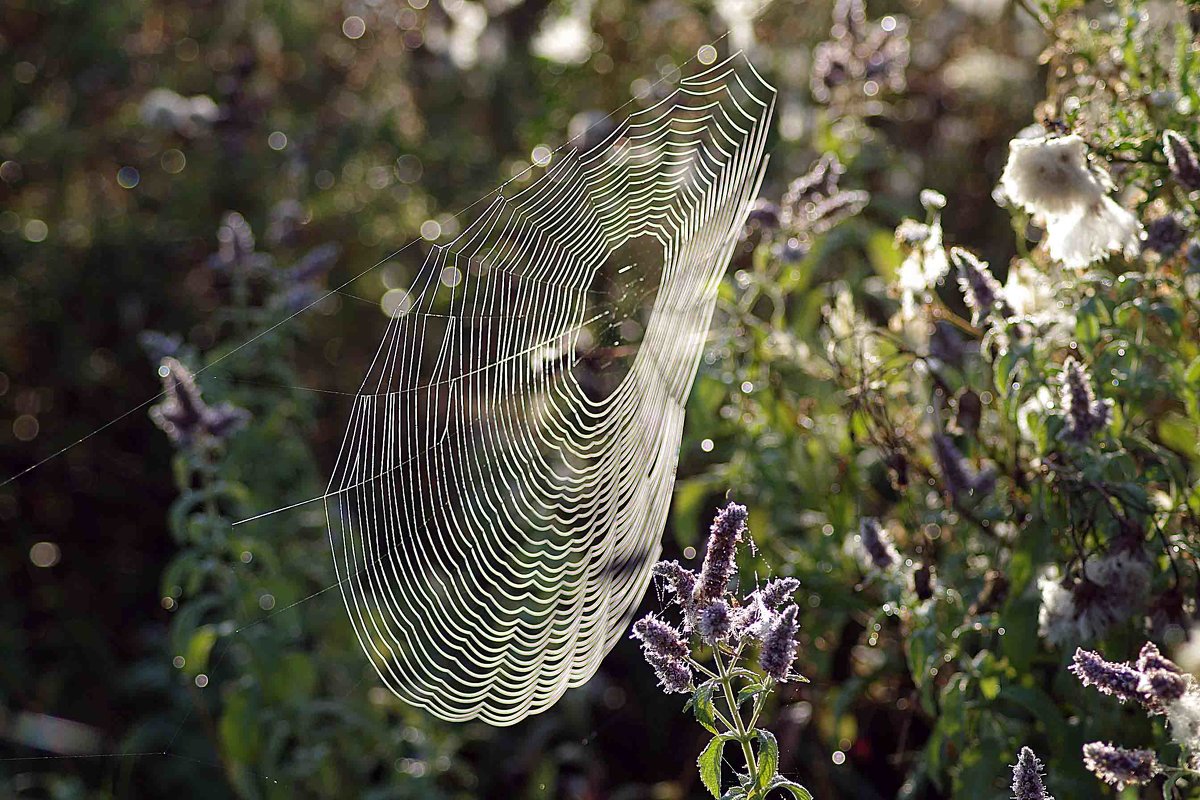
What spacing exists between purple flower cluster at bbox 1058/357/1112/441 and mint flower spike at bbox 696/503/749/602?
20.5 inches

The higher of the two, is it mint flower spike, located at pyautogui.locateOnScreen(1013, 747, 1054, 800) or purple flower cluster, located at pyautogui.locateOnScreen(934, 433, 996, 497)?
mint flower spike, located at pyautogui.locateOnScreen(1013, 747, 1054, 800)

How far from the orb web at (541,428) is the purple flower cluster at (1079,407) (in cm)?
64

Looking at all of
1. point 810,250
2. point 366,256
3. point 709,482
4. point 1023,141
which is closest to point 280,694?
point 709,482

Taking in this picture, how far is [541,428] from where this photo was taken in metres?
2.92

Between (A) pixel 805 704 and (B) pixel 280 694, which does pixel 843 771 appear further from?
(B) pixel 280 694

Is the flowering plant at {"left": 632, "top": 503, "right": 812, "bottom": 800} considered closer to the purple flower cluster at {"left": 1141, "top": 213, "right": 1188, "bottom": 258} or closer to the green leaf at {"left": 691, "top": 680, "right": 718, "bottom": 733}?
the green leaf at {"left": 691, "top": 680, "right": 718, "bottom": 733}

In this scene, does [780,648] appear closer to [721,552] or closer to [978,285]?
[721,552]

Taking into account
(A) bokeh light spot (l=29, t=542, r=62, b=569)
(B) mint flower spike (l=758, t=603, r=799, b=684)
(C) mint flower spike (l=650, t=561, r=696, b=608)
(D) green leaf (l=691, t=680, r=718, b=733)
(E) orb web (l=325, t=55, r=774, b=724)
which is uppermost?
(C) mint flower spike (l=650, t=561, r=696, b=608)

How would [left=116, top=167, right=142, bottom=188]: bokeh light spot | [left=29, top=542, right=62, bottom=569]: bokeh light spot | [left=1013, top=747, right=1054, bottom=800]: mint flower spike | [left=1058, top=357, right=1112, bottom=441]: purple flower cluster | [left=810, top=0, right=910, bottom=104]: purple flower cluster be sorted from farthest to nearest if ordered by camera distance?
[left=116, top=167, right=142, bottom=188]: bokeh light spot
[left=29, top=542, right=62, bottom=569]: bokeh light spot
[left=810, top=0, right=910, bottom=104]: purple flower cluster
[left=1058, top=357, right=1112, bottom=441]: purple flower cluster
[left=1013, top=747, right=1054, bottom=800]: mint flower spike

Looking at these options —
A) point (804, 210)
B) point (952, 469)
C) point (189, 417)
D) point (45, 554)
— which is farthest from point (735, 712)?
point (45, 554)

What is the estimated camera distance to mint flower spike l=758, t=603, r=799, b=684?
3.89ft

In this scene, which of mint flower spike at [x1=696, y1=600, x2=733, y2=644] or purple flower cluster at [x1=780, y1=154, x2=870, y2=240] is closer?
mint flower spike at [x1=696, y1=600, x2=733, y2=644]

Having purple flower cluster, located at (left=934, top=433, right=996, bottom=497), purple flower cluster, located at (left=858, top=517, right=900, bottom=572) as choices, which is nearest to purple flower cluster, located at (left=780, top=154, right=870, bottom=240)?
purple flower cluster, located at (left=934, top=433, right=996, bottom=497)

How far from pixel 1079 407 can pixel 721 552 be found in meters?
0.56
